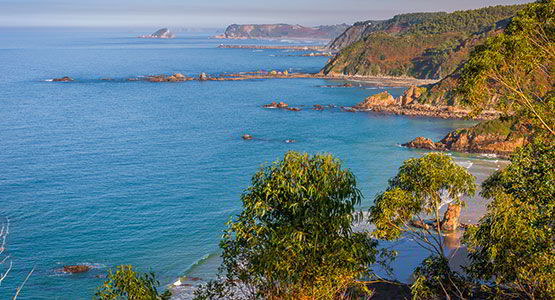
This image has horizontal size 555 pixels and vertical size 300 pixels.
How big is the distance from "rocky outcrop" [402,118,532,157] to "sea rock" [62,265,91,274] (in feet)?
166

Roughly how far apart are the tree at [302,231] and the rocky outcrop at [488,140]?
56.4 m

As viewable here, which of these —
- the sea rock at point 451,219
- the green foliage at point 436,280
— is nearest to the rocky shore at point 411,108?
the sea rock at point 451,219

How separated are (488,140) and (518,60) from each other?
52.0m

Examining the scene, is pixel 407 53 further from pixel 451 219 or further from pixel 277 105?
pixel 451 219

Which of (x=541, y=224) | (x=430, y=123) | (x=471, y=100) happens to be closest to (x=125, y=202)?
(x=471, y=100)

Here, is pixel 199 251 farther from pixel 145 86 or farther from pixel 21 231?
pixel 145 86

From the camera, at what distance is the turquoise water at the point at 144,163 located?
38.2 metres

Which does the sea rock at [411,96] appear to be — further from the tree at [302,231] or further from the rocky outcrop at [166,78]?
the tree at [302,231]

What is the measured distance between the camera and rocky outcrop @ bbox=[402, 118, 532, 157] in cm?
6744

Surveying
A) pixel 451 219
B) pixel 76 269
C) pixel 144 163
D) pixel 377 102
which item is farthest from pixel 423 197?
pixel 377 102

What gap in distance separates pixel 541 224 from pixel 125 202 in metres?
41.1

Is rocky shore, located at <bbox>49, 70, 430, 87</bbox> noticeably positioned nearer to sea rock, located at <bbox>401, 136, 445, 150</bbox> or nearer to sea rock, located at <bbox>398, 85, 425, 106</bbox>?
sea rock, located at <bbox>398, 85, 425, 106</bbox>

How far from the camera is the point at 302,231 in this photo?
1667cm

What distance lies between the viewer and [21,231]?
41719 mm
